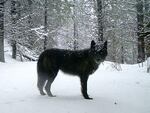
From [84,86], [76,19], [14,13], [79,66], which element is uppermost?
[14,13]

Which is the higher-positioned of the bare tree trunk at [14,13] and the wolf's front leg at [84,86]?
the bare tree trunk at [14,13]

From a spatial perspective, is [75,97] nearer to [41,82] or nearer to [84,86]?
[84,86]

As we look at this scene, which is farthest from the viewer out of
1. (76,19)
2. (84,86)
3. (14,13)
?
(76,19)

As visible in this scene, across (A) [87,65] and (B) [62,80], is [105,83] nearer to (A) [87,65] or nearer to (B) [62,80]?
(B) [62,80]

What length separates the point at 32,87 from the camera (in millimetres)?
8500

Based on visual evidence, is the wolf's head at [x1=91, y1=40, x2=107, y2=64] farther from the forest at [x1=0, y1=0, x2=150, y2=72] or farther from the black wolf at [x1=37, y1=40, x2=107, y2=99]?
the forest at [x1=0, y1=0, x2=150, y2=72]

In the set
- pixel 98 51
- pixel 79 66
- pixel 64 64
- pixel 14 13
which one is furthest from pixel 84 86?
pixel 14 13

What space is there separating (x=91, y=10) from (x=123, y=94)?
640 inches

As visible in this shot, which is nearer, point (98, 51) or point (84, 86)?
point (98, 51)

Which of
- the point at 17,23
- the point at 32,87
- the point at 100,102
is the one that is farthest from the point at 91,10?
the point at 100,102

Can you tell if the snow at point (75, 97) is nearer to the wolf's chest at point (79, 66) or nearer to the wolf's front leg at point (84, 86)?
the wolf's front leg at point (84, 86)

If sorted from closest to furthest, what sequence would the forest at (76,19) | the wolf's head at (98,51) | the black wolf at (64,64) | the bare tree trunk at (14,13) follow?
1. the wolf's head at (98,51)
2. the black wolf at (64,64)
3. the forest at (76,19)
4. the bare tree trunk at (14,13)

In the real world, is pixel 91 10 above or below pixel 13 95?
above

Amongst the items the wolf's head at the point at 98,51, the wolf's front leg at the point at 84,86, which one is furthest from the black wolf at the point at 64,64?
the wolf's head at the point at 98,51
